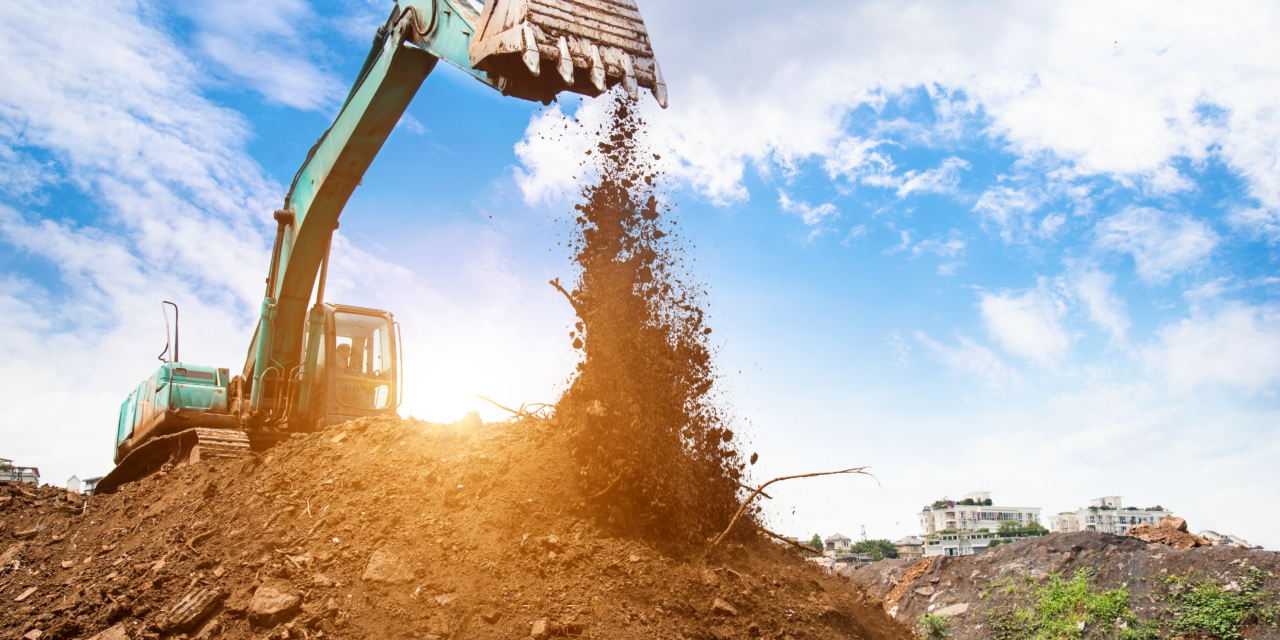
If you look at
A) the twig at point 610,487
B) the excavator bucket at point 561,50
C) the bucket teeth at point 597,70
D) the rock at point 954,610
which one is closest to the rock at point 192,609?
the twig at point 610,487

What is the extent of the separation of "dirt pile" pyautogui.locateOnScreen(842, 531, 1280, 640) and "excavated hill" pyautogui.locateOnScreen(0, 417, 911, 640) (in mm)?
3810

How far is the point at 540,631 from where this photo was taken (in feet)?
13.4

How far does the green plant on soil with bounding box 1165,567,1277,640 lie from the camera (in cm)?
760

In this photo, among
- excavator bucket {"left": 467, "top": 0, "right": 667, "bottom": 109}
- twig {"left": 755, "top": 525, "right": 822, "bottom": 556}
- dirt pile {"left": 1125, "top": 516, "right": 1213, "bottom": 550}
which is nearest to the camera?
excavator bucket {"left": 467, "top": 0, "right": 667, "bottom": 109}

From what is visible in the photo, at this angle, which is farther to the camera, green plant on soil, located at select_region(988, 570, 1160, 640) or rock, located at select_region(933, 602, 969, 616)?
rock, located at select_region(933, 602, 969, 616)

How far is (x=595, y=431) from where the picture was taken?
5.25 meters

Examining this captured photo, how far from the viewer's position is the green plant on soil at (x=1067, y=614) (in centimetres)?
827

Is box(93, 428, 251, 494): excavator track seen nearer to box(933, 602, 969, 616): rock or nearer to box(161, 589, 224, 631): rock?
box(161, 589, 224, 631): rock

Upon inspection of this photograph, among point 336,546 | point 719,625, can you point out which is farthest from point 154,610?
point 719,625

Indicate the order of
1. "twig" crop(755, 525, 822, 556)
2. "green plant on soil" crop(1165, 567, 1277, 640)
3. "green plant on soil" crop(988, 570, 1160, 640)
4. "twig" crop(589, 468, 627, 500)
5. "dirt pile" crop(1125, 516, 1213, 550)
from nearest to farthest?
"twig" crop(589, 468, 627, 500) < "twig" crop(755, 525, 822, 556) < "green plant on soil" crop(1165, 567, 1277, 640) < "green plant on soil" crop(988, 570, 1160, 640) < "dirt pile" crop(1125, 516, 1213, 550)

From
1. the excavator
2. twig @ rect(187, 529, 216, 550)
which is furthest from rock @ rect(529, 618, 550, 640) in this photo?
the excavator

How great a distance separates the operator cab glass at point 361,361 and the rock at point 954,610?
7.96m

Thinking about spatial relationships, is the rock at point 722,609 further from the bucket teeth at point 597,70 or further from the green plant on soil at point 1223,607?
the green plant on soil at point 1223,607

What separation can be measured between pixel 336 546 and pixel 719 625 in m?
2.69
